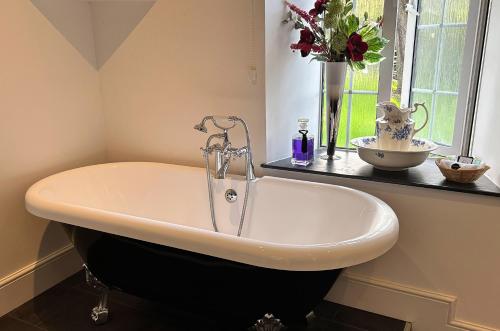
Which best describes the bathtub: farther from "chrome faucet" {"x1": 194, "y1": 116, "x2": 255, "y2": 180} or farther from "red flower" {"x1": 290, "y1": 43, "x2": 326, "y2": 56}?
"red flower" {"x1": 290, "y1": 43, "x2": 326, "y2": 56}

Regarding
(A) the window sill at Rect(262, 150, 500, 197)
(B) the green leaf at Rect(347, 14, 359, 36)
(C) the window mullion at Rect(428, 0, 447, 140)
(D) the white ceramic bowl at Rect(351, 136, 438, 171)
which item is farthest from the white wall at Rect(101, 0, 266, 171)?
(C) the window mullion at Rect(428, 0, 447, 140)

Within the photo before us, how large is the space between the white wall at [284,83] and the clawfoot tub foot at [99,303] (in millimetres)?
962

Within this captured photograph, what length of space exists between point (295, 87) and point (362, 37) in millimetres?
404

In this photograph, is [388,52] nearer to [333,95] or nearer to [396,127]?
[333,95]

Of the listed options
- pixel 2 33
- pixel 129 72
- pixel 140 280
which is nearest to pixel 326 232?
pixel 140 280

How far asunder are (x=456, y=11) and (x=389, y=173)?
82 cm

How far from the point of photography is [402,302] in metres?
1.80

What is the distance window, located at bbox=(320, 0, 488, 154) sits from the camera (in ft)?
6.13

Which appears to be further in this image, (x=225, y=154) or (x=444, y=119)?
(x=444, y=119)

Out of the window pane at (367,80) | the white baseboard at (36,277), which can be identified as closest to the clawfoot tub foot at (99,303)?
the white baseboard at (36,277)

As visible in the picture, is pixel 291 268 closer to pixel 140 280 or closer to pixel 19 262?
pixel 140 280

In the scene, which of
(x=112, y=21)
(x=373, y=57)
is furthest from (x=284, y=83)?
(x=112, y=21)

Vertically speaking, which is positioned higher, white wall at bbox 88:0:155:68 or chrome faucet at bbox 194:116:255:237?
white wall at bbox 88:0:155:68

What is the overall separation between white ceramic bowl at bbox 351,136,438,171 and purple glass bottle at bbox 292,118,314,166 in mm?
233
